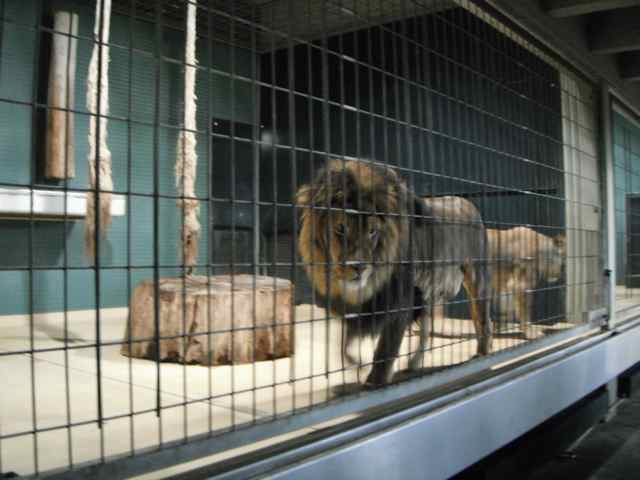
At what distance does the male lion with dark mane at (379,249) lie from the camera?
210 cm

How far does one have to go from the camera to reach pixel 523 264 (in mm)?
3375

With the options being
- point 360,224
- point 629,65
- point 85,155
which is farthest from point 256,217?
point 629,65

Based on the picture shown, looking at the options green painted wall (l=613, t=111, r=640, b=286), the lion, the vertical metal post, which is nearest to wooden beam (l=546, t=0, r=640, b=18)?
the vertical metal post

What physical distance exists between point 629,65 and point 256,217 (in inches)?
154

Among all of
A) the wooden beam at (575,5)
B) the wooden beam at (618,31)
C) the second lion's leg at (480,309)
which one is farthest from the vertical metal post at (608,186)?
the second lion's leg at (480,309)

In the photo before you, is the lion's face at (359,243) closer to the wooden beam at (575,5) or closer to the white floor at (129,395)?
the white floor at (129,395)

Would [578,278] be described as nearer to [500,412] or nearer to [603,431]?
[603,431]

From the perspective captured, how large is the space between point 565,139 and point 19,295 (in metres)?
3.90

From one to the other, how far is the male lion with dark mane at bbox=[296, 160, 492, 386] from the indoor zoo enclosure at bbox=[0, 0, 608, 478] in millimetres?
18

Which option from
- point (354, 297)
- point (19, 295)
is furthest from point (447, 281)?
point (19, 295)

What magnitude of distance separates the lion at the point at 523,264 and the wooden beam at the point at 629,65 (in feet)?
5.29

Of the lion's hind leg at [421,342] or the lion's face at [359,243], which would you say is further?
the lion's hind leg at [421,342]

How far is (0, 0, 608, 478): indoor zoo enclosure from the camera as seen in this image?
59.0 inches

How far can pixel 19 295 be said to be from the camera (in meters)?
4.46
